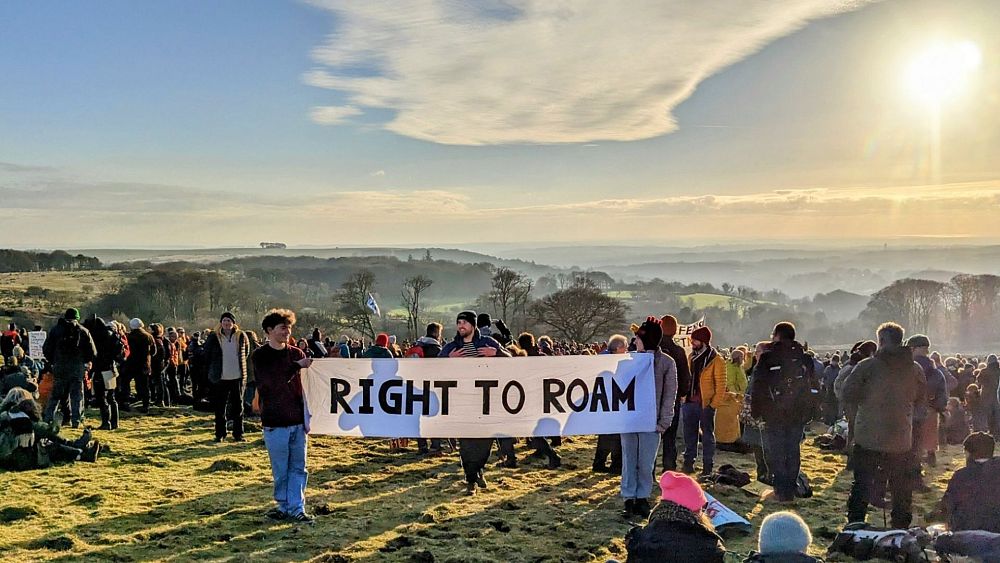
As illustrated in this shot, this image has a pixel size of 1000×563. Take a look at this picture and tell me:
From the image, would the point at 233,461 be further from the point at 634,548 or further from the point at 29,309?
the point at 29,309

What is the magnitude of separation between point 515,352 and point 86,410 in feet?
32.9

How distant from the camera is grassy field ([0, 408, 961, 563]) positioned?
6449 mm

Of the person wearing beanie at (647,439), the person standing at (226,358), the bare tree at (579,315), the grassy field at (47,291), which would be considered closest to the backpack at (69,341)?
the person standing at (226,358)

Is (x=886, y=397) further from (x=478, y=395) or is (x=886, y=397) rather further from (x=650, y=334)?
(x=478, y=395)

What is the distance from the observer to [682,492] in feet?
14.6

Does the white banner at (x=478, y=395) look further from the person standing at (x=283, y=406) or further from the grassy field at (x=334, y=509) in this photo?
the grassy field at (x=334, y=509)

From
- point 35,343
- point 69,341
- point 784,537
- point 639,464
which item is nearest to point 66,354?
point 69,341

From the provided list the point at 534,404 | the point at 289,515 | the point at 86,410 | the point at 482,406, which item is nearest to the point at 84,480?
the point at 289,515

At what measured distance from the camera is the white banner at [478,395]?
26.5 ft

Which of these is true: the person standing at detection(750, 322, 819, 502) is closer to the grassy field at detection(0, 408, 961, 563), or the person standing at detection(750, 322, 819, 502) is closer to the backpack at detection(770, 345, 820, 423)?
the backpack at detection(770, 345, 820, 423)

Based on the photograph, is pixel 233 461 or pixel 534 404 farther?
pixel 233 461

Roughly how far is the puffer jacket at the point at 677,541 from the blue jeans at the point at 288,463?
4112 mm

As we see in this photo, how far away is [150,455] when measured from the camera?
411 inches

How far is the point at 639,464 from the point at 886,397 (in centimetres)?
270
